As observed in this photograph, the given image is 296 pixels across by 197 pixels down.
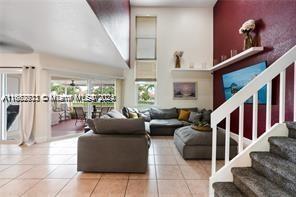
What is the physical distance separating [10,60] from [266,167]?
607 cm

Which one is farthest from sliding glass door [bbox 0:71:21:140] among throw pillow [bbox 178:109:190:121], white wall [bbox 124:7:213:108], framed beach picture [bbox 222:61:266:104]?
framed beach picture [bbox 222:61:266:104]

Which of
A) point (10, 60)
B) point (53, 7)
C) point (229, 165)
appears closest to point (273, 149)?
point (229, 165)

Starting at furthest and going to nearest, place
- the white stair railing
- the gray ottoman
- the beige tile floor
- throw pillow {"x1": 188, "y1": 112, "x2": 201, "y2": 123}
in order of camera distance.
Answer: throw pillow {"x1": 188, "y1": 112, "x2": 201, "y2": 123} < the gray ottoman < the beige tile floor < the white stair railing

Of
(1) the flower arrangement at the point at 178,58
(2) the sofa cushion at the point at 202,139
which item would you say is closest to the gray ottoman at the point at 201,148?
(2) the sofa cushion at the point at 202,139

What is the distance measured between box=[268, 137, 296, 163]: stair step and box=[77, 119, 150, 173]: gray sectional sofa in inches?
68.9

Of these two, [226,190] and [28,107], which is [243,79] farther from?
[28,107]

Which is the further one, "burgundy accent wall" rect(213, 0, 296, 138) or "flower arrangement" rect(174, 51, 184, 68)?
"flower arrangement" rect(174, 51, 184, 68)

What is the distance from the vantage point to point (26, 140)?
17.6 ft

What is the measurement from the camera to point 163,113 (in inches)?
298

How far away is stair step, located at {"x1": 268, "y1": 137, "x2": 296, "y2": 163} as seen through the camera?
2.10 m

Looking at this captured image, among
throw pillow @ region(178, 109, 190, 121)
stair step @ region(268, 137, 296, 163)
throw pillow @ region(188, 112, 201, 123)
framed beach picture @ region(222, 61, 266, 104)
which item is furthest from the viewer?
throw pillow @ region(178, 109, 190, 121)

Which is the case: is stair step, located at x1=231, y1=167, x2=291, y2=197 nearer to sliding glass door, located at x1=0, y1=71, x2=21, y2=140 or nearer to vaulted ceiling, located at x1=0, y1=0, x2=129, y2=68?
vaulted ceiling, located at x1=0, y1=0, x2=129, y2=68

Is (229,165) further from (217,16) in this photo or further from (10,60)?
(217,16)

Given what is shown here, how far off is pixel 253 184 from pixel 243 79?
375 cm
